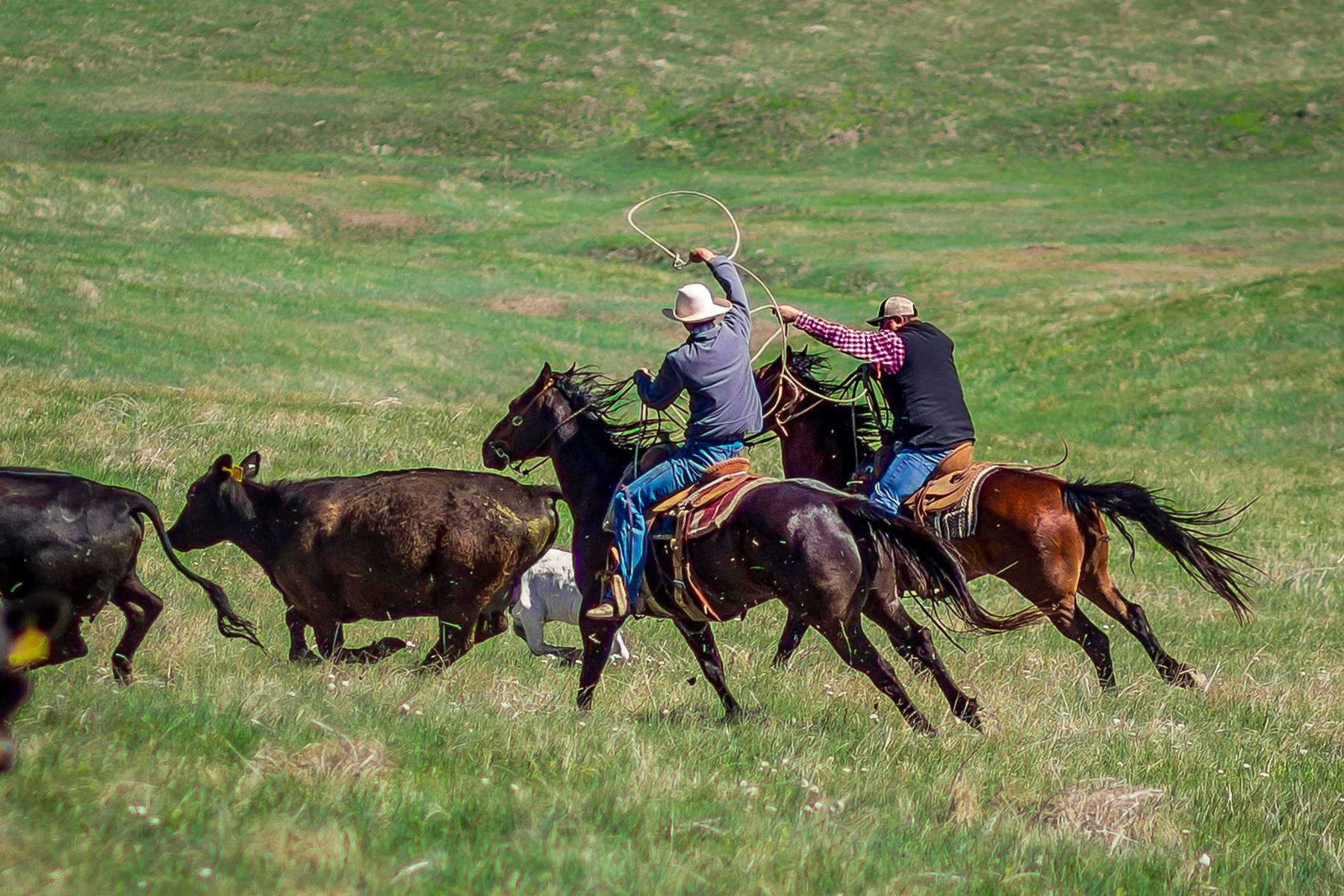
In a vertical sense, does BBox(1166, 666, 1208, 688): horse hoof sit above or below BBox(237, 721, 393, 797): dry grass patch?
below

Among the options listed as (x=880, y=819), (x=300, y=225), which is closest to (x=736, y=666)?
(x=880, y=819)

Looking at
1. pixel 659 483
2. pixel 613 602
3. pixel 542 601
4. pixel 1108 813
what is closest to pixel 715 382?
pixel 659 483

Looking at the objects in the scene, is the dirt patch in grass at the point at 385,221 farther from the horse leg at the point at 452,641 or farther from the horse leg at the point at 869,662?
the horse leg at the point at 869,662

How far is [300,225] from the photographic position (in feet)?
150

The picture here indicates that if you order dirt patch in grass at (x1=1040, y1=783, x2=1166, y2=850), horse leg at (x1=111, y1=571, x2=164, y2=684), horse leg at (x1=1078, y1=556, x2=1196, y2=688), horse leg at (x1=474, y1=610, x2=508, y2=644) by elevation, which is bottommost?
horse leg at (x1=474, y1=610, x2=508, y2=644)

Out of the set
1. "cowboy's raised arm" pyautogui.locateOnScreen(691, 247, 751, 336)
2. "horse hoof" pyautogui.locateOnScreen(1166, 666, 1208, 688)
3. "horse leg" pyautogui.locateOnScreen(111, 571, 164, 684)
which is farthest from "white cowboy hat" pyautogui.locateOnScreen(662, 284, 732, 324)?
"horse hoof" pyautogui.locateOnScreen(1166, 666, 1208, 688)

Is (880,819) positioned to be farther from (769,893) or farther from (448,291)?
(448,291)

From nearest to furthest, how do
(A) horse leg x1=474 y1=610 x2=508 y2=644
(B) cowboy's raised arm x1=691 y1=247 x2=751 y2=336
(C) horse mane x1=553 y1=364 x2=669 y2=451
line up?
(B) cowboy's raised arm x1=691 y1=247 x2=751 y2=336 → (C) horse mane x1=553 y1=364 x2=669 y2=451 → (A) horse leg x1=474 y1=610 x2=508 y2=644

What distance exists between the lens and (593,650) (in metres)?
8.73

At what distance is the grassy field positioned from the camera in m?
5.79

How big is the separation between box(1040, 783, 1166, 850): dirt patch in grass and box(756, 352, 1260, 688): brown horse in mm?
3393

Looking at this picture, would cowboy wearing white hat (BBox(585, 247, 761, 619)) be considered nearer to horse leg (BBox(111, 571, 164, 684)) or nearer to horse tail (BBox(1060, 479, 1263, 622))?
horse leg (BBox(111, 571, 164, 684))

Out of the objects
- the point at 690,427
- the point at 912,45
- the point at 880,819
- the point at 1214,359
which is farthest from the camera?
the point at 912,45

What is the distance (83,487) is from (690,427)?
346cm
